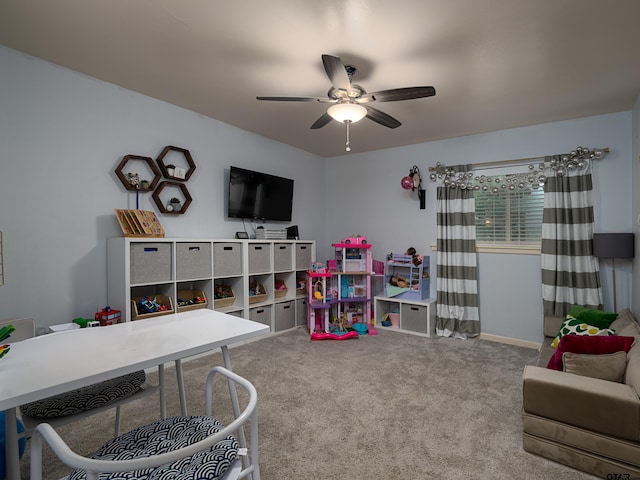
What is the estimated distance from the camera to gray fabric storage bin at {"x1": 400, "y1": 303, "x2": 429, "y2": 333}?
4.01 meters

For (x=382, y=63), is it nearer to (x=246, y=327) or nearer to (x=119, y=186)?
(x=246, y=327)

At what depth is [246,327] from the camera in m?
1.46

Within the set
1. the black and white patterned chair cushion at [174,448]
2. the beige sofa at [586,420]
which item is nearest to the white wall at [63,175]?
the black and white patterned chair cushion at [174,448]

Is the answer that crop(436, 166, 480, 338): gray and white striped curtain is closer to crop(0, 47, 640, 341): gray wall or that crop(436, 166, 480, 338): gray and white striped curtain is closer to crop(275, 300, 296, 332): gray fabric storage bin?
crop(0, 47, 640, 341): gray wall

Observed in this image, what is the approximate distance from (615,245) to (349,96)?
8.92 ft

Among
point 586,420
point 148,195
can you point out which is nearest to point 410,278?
point 586,420

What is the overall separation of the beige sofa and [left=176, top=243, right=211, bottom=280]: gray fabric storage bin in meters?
2.73

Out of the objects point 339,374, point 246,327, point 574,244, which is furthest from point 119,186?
point 574,244

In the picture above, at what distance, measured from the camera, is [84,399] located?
4.27 feet

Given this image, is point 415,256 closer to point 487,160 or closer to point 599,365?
point 487,160

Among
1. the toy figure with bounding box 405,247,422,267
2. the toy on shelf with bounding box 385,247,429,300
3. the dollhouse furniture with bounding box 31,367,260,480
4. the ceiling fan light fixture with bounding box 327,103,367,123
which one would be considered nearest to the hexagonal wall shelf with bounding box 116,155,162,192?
the ceiling fan light fixture with bounding box 327,103,367,123

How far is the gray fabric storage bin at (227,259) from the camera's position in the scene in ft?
11.3

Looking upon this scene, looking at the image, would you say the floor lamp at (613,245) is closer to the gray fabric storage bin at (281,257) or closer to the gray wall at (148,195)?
the gray wall at (148,195)

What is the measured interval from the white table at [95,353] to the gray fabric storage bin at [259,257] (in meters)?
2.14
